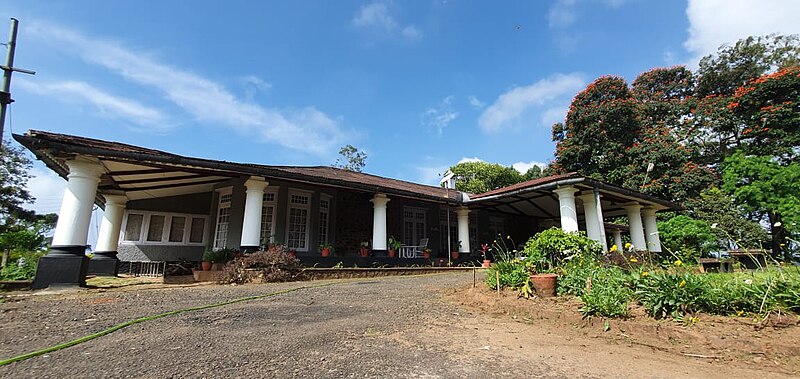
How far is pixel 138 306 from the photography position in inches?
183

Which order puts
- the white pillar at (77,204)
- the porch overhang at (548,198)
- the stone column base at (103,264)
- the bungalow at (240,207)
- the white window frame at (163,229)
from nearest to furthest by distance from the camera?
1. the white pillar at (77,204)
2. the bungalow at (240,207)
3. the porch overhang at (548,198)
4. the stone column base at (103,264)
5. the white window frame at (163,229)

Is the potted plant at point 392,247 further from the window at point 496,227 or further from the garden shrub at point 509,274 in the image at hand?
the window at point 496,227

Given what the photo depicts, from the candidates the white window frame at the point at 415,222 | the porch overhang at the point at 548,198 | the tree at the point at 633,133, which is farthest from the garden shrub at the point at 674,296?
the tree at the point at 633,133

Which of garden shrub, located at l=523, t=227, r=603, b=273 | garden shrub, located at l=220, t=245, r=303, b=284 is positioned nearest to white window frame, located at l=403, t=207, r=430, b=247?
garden shrub, located at l=220, t=245, r=303, b=284

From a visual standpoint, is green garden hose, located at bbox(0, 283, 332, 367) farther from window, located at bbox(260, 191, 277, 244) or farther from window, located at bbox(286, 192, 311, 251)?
window, located at bbox(286, 192, 311, 251)

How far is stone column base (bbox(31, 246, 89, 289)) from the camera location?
6.21 metres

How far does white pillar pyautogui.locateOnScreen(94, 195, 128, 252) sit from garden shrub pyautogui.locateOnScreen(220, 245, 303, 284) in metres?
5.53

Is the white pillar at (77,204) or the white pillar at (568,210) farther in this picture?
the white pillar at (568,210)

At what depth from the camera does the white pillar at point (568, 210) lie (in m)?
9.88

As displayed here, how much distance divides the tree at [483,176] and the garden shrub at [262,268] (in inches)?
885

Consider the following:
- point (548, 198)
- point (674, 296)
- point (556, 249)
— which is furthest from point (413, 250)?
point (674, 296)

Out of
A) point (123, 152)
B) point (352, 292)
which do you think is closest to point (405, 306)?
point (352, 292)

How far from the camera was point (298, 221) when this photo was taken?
11227 mm

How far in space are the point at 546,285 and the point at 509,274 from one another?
78 cm
